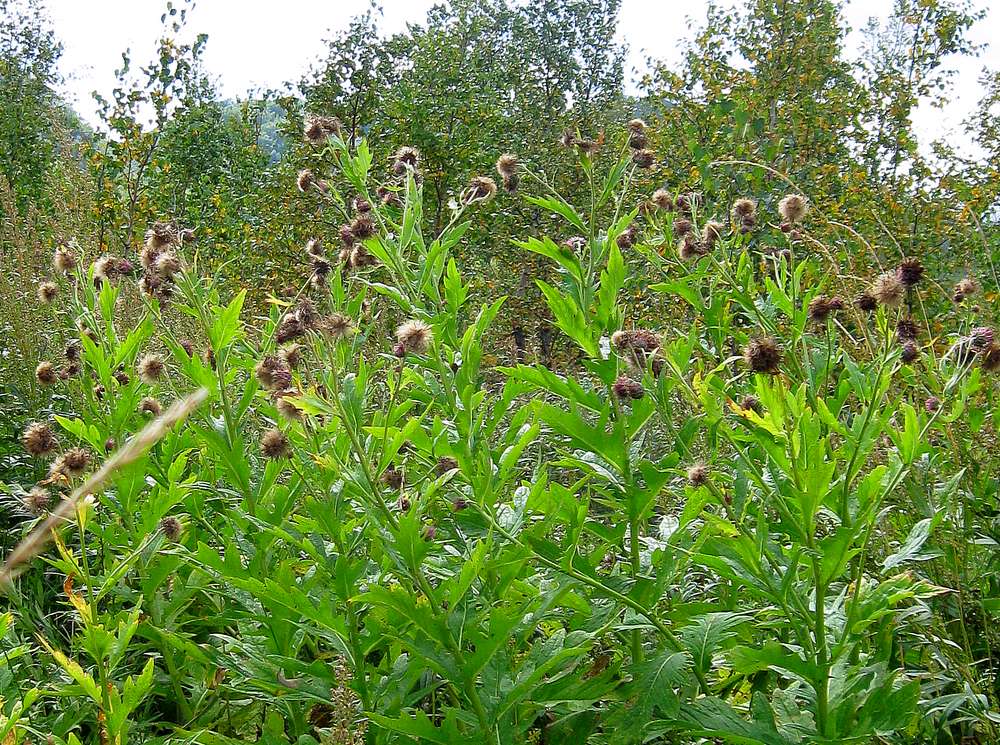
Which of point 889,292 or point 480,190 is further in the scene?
point 480,190

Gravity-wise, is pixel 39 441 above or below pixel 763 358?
below

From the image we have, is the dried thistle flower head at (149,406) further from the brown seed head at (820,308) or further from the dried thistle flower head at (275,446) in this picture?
the brown seed head at (820,308)

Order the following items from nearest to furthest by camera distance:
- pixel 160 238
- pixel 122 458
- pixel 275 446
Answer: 1. pixel 122 458
2. pixel 275 446
3. pixel 160 238

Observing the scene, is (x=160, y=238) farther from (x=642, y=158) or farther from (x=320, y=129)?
(x=642, y=158)

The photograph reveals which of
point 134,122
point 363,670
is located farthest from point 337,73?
point 363,670

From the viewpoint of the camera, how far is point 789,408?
5.58 feet

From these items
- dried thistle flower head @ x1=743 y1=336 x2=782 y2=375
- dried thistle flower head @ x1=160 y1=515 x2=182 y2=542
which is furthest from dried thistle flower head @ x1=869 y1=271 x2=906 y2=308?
dried thistle flower head @ x1=160 y1=515 x2=182 y2=542

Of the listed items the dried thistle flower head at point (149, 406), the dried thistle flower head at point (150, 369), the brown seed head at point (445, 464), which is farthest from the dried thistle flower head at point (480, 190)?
the dried thistle flower head at point (149, 406)

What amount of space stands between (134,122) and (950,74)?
28.0 ft

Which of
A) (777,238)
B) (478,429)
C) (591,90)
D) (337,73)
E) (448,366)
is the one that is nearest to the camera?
(478,429)

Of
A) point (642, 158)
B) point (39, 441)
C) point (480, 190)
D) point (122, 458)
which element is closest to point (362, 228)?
Answer: point (480, 190)

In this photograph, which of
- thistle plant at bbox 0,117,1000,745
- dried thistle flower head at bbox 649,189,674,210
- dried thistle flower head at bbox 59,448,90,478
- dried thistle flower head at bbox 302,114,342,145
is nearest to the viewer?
thistle plant at bbox 0,117,1000,745

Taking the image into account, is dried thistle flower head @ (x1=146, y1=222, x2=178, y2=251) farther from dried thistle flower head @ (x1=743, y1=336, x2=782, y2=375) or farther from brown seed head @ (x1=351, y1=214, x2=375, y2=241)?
dried thistle flower head @ (x1=743, y1=336, x2=782, y2=375)

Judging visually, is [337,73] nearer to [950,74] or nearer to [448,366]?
[950,74]
